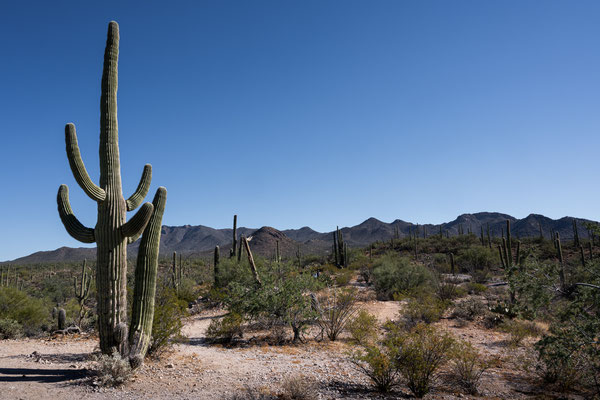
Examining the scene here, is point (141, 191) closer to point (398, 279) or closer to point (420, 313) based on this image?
point (420, 313)

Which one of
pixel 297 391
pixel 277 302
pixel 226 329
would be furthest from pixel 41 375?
pixel 277 302

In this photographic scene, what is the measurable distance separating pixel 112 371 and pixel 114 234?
8.25 ft

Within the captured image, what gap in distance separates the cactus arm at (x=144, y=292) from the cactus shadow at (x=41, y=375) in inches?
40.9

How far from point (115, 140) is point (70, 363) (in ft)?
16.0

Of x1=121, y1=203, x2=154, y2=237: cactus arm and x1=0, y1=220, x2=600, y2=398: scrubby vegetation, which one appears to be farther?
x1=121, y1=203, x2=154, y2=237: cactus arm

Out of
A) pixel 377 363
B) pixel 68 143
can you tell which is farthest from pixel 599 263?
pixel 68 143

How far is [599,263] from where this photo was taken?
19.9ft

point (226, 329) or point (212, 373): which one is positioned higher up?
point (226, 329)

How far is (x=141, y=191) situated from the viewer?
8.59 metres

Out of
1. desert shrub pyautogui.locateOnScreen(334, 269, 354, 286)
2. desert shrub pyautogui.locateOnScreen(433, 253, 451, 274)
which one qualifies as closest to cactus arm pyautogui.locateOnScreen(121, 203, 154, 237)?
desert shrub pyautogui.locateOnScreen(334, 269, 354, 286)

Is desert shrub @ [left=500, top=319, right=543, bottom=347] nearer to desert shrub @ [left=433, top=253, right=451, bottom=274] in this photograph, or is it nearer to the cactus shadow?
the cactus shadow

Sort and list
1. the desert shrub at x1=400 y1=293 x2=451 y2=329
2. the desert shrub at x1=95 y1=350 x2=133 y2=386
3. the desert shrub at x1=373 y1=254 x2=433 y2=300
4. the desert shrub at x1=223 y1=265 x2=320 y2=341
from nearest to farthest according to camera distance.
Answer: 1. the desert shrub at x1=95 y1=350 x2=133 y2=386
2. the desert shrub at x1=223 y1=265 x2=320 y2=341
3. the desert shrub at x1=400 y1=293 x2=451 y2=329
4. the desert shrub at x1=373 y1=254 x2=433 y2=300

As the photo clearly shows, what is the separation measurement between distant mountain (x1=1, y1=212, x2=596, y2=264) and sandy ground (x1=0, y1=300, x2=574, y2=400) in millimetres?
Answer: 48011

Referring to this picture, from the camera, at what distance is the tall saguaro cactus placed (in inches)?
278
